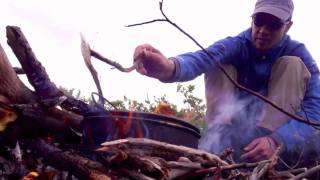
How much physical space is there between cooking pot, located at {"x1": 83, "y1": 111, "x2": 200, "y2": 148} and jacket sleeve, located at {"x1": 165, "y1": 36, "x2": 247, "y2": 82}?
3.68ft

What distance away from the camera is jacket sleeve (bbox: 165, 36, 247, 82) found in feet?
12.4

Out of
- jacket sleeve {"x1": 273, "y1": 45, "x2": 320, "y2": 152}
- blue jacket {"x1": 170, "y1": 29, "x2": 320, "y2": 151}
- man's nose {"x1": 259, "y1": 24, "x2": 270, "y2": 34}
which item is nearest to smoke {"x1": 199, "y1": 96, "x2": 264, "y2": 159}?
blue jacket {"x1": 170, "y1": 29, "x2": 320, "y2": 151}

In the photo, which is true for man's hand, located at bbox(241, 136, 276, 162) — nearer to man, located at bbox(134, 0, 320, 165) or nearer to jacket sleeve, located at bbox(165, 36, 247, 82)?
man, located at bbox(134, 0, 320, 165)

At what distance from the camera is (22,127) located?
249cm

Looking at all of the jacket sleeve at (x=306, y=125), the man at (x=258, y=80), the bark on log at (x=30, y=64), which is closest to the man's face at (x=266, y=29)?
the man at (x=258, y=80)

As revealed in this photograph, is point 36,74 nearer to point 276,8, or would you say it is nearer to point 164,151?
point 164,151

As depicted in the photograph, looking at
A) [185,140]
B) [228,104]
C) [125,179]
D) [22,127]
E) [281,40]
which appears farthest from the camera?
[281,40]

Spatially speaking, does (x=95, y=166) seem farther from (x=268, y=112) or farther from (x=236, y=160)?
(x=268, y=112)

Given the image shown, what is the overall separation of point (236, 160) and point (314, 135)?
2.15 feet

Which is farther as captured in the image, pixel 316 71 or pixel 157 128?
pixel 316 71

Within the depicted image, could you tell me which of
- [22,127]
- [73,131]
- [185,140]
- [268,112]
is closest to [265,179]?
[185,140]

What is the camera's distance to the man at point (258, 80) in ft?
12.2

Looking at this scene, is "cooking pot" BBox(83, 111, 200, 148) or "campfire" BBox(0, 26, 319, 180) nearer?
"campfire" BBox(0, 26, 319, 180)

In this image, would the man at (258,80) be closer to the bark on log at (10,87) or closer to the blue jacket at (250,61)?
the blue jacket at (250,61)
